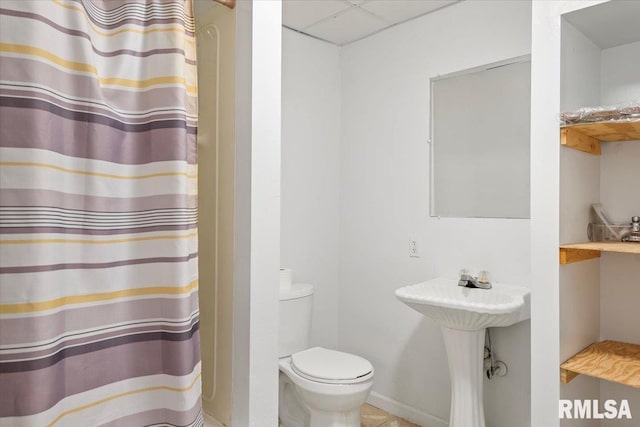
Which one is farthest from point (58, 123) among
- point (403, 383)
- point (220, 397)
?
point (403, 383)

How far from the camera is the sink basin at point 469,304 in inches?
75.5

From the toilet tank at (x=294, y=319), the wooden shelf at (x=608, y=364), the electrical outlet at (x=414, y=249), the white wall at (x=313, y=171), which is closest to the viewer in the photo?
the wooden shelf at (x=608, y=364)

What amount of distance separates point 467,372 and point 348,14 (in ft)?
6.87

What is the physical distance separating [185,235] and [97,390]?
0.44 metres

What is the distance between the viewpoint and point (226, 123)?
4.77ft

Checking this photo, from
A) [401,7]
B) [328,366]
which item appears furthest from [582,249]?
[401,7]

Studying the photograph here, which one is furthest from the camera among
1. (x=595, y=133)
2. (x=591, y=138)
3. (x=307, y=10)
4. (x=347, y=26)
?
(x=347, y=26)

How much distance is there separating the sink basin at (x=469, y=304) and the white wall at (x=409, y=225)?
18cm

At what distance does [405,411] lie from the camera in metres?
2.74

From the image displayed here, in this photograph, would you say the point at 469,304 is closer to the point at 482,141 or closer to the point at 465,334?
the point at 465,334

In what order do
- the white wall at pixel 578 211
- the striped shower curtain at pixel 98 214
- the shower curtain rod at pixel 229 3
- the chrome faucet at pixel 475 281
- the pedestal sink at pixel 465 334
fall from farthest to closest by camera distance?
the chrome faucet at pixel 475 281
the pedestal sink at pixel 465 334
the white wall at pixel 578 211
the shower curtain rod at pixel 229 3
the striped shower curtain at pixel 98 214

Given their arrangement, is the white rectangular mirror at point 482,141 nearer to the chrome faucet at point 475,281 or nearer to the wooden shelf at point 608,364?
the chrome faucet at point 475,281

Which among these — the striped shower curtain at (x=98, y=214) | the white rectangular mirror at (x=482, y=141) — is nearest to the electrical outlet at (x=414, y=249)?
the white rectangular mirror at (x=482, y=141)

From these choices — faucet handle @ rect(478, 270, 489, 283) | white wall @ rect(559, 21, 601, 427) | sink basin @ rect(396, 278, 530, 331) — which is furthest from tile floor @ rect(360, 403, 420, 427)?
white wall @ rect(559, 21, 601, 427)
